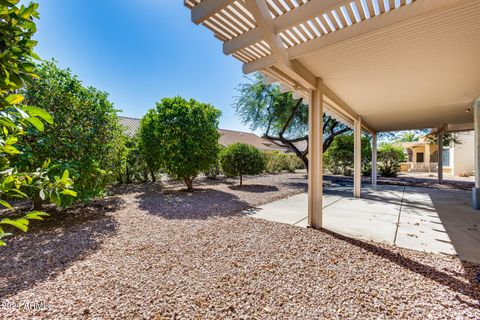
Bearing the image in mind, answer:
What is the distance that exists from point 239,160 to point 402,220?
20.9 feet

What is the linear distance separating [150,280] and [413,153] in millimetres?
29589

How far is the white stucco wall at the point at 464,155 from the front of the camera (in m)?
17.1

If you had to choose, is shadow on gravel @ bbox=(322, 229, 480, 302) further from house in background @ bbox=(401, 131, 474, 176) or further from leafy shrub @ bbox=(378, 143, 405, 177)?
house in background @ bbox=(401, 131, 474, 176)

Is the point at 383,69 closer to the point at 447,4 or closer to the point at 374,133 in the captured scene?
the point at 447,4

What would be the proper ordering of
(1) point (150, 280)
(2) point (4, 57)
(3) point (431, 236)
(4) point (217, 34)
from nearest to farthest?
(2) point (4, 57)
(1) point (150, 280)
(4) point (217, 34)
(3) point (431, 236)

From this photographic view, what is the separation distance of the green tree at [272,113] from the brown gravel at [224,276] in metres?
9.02

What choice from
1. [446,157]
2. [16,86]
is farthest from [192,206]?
[446,157]

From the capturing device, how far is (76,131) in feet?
14.7

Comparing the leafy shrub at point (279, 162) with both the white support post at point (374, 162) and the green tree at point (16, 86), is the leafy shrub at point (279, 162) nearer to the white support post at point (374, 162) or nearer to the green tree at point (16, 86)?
the white support post at point (374, 162)

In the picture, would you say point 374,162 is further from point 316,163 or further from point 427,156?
point 427,156

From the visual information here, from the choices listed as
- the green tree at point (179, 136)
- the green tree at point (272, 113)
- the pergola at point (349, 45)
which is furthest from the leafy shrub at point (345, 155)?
the green tree at point (179, 136)

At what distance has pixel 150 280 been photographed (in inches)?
95.1

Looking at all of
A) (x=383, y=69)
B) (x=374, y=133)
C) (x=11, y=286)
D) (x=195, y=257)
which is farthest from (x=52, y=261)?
(x=374, y=133)

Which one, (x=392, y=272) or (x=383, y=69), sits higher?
(x=383, y=69)
